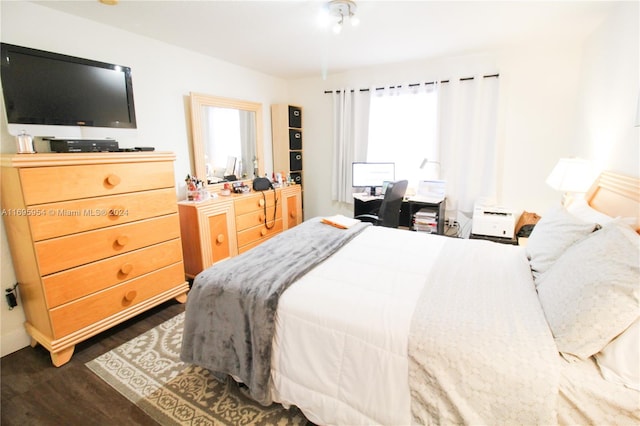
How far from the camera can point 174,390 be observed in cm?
165

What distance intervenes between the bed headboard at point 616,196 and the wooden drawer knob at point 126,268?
2930 millimetres

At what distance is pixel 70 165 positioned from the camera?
179 cm

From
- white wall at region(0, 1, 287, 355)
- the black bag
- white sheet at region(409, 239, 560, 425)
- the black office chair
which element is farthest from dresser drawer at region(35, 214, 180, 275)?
white sheet at region(409, 239, 560, 425)

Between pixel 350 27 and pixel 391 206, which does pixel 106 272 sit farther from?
pixel 350 27

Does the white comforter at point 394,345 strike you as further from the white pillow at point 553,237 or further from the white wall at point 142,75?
the white wall at point 142,75

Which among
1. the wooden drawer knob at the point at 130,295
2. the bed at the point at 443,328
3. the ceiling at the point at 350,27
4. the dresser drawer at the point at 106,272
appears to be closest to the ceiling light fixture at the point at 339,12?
the ceiling at the point at 350,27

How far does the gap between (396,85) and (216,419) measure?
3644 mm

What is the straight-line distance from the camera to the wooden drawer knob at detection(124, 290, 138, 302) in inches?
84.2

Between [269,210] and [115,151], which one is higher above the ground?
[115,151]

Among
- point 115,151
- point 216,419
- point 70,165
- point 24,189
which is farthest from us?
point 115,151

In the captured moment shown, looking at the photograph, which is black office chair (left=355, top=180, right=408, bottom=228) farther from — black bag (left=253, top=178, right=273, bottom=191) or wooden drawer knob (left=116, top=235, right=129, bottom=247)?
wooden drawer knob (left=116, top=235, right=129, bottom=247)

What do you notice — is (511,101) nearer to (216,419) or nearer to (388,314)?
(388,314)

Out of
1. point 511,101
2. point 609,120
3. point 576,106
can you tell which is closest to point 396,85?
point 511,101

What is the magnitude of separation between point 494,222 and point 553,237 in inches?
56.5
